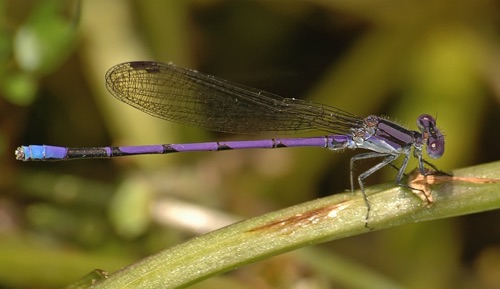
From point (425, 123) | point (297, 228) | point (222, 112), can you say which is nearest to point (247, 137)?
point (222, 112)

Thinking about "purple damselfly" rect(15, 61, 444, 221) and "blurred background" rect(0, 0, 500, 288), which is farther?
"blurred background" rect(0, 0, 500, 288)

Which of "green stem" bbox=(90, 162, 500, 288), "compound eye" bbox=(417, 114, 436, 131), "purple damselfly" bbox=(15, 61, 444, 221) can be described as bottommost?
"green stem" bbox=(90, 162, 500, 288)

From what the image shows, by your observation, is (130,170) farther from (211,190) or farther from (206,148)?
(206,148)

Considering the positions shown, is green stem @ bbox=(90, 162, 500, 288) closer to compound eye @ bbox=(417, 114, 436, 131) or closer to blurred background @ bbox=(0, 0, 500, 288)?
compound eye @ bbox=(417, 114, 436, 131)

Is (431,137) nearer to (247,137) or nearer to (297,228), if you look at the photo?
(297,228)

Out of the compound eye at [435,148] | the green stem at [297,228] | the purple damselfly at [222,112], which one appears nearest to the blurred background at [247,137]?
the purple damselfly at [222,112]

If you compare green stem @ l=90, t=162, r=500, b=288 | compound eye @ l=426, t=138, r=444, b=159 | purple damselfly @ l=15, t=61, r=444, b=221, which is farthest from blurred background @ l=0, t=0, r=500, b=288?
green stem @ l=90, t=162, r=500, b=288
